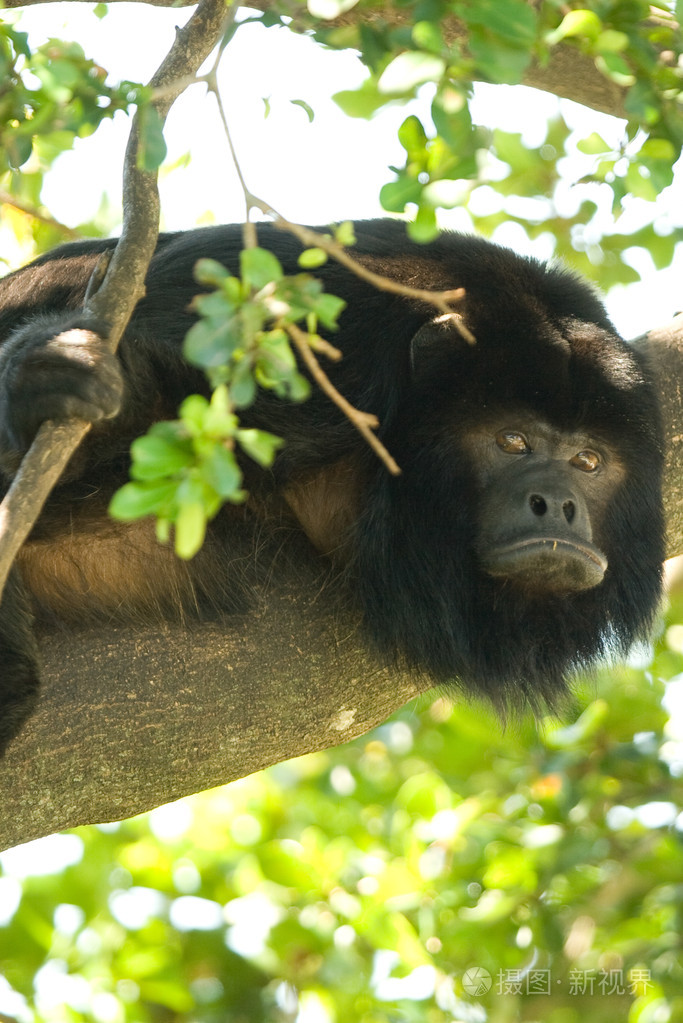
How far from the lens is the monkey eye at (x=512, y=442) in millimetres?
2828

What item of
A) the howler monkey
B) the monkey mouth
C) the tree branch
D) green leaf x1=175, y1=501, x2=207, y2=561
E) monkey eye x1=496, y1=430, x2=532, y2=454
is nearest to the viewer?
green leaf x1=175, y1=501, x2=207, y2=561

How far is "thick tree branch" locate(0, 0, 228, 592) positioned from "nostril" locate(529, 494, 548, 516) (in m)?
1.10

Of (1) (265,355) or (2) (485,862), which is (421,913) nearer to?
(2) (485,862)

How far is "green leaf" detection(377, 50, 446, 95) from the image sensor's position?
1756 millimetres

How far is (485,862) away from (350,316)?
2.45 m

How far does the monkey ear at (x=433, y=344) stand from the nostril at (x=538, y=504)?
1.36 feet

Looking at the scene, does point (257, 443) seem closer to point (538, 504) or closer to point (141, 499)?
point (141, 499)

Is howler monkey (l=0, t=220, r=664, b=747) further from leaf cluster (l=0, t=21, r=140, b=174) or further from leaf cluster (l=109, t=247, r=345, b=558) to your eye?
leaf cluster (l=109, t=247, r=345, b=558)

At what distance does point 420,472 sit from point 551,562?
1.42ft

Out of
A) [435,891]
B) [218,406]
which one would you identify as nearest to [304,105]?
[218,406]

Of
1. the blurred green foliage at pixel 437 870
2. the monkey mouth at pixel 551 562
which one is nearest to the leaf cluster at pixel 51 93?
the blurred green foliage at pixel 437 870

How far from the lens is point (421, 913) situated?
419 centimetres

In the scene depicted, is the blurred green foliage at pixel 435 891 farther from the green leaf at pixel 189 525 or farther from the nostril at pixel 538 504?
the green leaf at pixel 189 525

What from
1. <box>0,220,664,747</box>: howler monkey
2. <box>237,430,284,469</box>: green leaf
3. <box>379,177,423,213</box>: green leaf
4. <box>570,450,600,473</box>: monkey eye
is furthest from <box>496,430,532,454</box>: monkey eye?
<box>237,430,284,469</box>: green leaf
